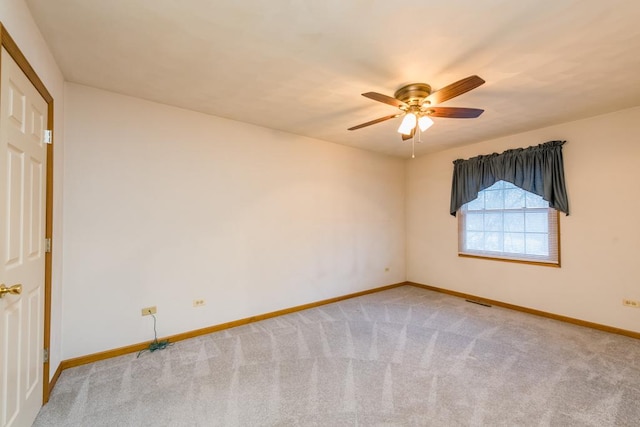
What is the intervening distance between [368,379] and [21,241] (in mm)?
2513

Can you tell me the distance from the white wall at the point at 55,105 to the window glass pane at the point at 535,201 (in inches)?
206

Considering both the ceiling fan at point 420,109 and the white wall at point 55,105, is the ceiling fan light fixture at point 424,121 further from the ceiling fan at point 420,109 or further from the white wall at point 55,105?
the white wall at point 55,105

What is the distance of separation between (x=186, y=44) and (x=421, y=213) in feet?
15.0

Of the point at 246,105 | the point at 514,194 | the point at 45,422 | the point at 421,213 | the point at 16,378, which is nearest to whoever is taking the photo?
the point at 16,378

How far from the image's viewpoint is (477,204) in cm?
459

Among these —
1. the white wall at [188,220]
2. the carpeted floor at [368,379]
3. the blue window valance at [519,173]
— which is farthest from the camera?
the blue window valance at [519,173]

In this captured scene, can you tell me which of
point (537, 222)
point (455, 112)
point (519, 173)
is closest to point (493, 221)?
point (537, 222)

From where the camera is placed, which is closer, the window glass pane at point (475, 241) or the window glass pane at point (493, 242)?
the window glass pane at point (493, 242)

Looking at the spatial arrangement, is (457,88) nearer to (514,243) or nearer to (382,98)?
(382,98)

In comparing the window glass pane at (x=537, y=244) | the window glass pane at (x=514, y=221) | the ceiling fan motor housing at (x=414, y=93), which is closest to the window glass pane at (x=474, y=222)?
the window glass pane at (x=514, y=221)

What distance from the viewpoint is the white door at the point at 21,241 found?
1409mm

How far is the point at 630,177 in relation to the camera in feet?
10.5

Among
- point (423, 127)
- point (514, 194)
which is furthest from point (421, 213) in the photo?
point (423, 127)

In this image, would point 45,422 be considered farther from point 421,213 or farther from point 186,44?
point 421,213
